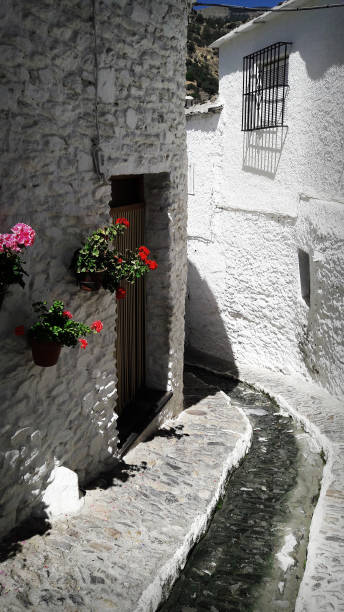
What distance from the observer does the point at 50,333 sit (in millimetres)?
4375

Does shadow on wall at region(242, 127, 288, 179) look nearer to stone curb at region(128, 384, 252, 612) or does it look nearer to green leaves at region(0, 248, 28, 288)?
stone curb at region(128, 384, 252, 612)

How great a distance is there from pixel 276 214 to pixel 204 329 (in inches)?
127

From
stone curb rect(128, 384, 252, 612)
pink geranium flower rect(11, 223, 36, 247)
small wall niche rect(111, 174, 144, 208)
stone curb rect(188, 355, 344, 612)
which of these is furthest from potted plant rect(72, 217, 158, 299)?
stone curb rect(188, 355, 344, 612)

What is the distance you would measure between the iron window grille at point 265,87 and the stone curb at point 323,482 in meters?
4.44

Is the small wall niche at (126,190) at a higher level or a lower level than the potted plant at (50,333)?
higher

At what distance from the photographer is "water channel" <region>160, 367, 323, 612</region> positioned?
186 inches

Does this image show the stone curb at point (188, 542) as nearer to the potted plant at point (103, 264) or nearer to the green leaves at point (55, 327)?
the green leaves at point (55, 327)

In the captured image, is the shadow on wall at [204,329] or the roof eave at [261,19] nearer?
the roof eave at [261,19]

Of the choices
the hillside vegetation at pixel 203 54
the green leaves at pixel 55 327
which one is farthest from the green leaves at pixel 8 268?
the hillside vegetation at pixel 203 54

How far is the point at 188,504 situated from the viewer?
18.5 ft

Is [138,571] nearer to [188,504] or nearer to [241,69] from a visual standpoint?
[188,504]

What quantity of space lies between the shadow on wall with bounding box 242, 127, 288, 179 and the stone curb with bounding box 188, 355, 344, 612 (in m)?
3.67

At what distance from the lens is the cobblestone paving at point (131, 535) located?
4.09m

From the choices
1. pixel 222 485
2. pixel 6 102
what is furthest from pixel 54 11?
pixel 222 485
